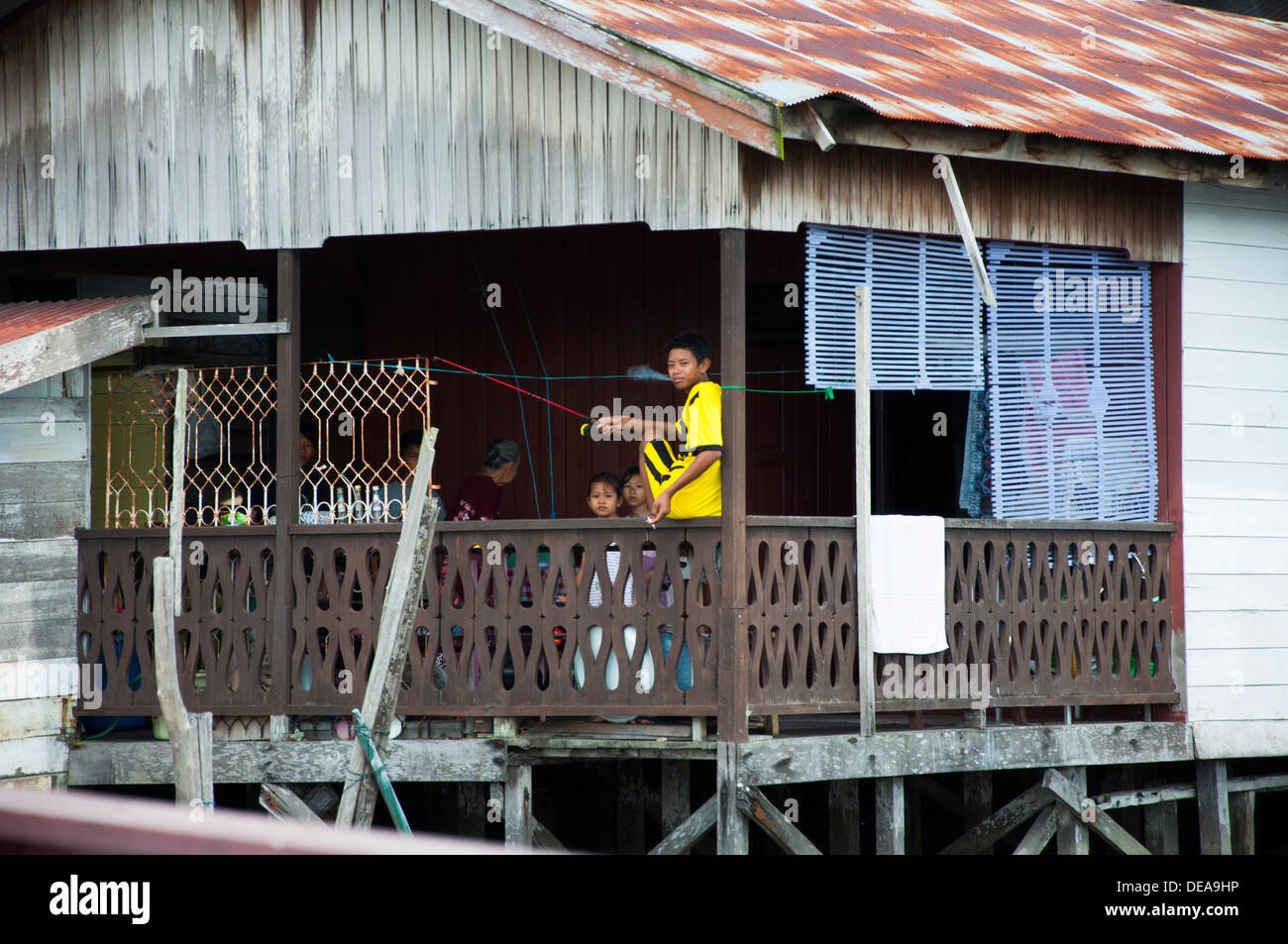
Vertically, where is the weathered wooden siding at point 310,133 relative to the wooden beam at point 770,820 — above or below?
above

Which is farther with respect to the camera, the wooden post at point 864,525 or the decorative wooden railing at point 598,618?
the wooden post at point 864,525

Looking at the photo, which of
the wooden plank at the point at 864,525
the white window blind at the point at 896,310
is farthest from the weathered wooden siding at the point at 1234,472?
the wooden plank at the point at 864,525

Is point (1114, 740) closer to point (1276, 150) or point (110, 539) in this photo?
point (1276, 150)

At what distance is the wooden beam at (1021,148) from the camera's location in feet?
24.6

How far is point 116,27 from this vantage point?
8.88 metres

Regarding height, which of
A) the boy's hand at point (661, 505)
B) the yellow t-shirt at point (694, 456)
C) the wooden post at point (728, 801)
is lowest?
the wooden post at point (728, 801)

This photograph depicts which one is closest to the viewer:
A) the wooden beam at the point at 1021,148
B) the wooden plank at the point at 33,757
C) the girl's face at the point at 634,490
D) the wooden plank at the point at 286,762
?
the wooden beam at the point at 1021,148

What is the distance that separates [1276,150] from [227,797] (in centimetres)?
801

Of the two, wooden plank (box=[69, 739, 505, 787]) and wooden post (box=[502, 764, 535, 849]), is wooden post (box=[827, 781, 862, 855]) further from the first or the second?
wooden plank (box=[69, 739, 505, 787])

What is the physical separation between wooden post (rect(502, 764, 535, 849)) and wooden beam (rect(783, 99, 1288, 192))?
361cm

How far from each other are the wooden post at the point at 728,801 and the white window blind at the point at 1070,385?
7.99ft

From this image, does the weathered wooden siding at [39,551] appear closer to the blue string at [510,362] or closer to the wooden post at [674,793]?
the blue string at [510,362]

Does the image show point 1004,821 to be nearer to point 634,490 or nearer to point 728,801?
point 728,801

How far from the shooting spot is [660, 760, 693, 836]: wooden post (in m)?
9.34
